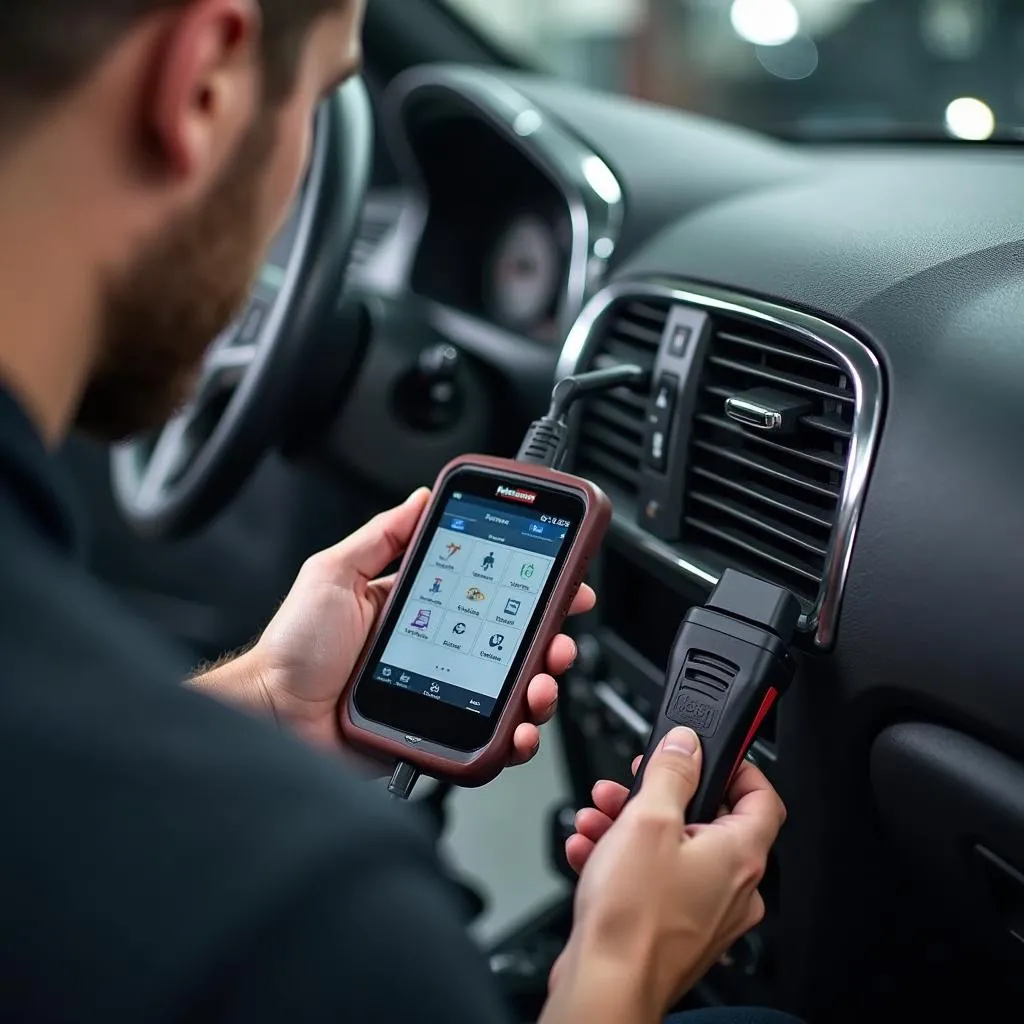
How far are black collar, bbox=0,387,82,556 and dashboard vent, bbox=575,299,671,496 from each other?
625mm

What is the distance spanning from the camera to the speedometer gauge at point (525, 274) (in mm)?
1416

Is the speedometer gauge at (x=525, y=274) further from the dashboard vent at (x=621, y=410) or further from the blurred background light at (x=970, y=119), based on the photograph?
the blurred background light at (x=970, y=119)

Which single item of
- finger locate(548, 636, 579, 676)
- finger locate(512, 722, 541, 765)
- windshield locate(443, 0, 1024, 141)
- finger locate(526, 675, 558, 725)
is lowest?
finger locate(512, 722, 541, 765)

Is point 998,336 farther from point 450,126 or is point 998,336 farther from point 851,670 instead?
point 450,126

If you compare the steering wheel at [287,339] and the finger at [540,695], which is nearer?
the finger at [540,695]

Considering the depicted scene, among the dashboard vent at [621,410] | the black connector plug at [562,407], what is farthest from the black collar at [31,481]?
the dashboard vent at [621,410]

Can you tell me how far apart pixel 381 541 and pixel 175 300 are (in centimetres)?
43

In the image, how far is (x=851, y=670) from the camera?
0.79 meters

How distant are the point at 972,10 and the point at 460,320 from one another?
0.91 meters

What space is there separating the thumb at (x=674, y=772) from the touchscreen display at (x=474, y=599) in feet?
0.50

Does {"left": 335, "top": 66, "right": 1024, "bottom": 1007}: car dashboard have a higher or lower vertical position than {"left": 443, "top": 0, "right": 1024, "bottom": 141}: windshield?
lower

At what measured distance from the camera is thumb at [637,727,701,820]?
0.63 meters

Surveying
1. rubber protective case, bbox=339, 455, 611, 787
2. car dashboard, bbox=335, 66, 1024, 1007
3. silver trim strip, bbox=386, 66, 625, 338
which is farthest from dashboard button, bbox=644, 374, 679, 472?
silver trim strip, bbox=386, 66, 625, 338

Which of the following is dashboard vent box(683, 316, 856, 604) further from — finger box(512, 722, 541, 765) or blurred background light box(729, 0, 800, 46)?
blurred background light box(729, 0, 800, 46)
